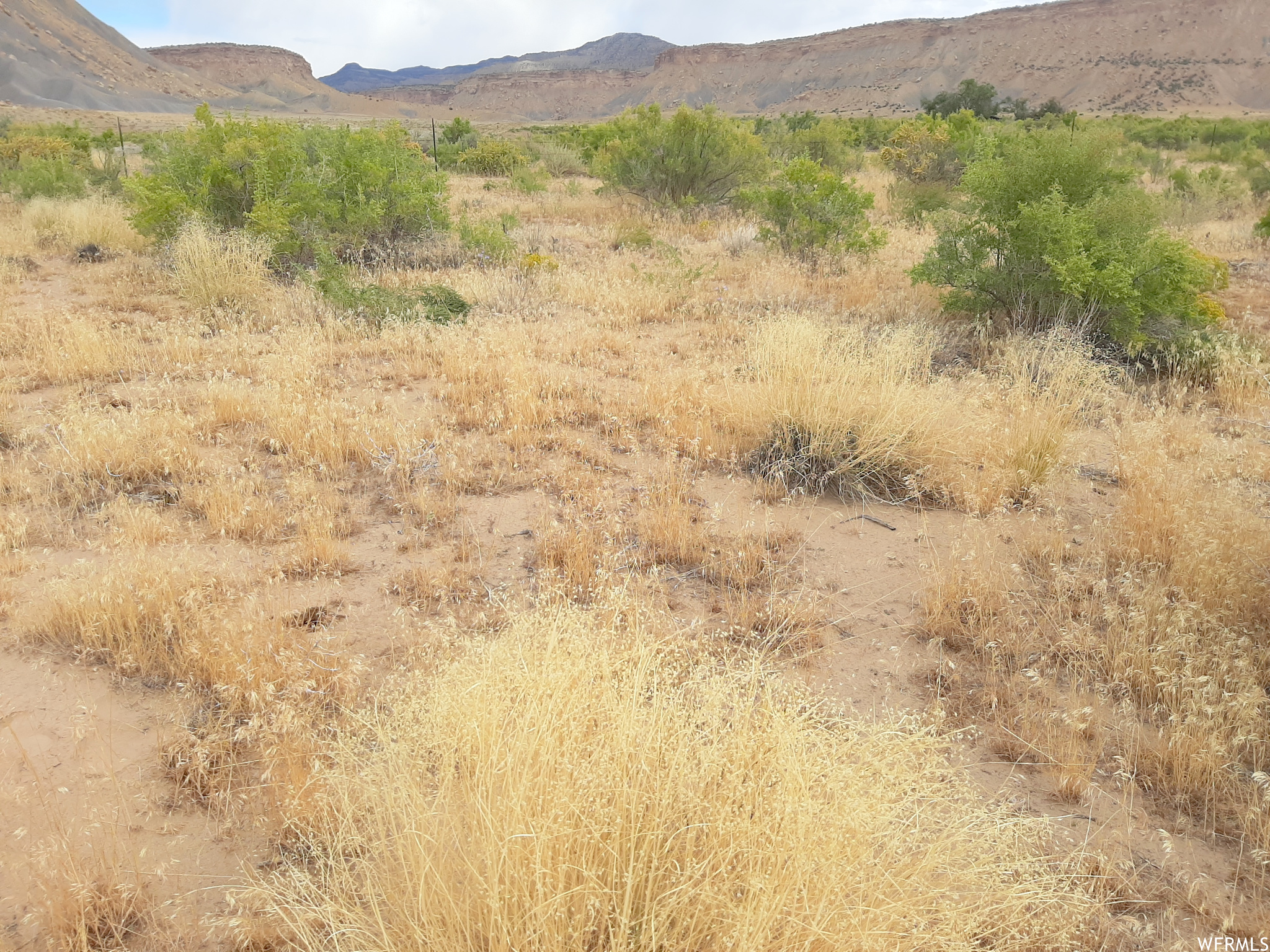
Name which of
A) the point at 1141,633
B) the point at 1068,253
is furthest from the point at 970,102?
the point at 1141,633

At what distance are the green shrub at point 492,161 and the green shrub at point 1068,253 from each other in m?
16.1

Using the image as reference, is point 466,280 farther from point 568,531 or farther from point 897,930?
point 897,930

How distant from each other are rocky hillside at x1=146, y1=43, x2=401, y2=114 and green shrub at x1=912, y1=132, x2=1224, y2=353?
137816 mm

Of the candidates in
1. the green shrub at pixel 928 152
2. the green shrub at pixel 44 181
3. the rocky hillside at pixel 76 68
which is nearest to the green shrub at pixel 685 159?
the green shrub at pixel 928 152

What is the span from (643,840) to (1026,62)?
8954 centimetres

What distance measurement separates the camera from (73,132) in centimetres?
Answer: 2467

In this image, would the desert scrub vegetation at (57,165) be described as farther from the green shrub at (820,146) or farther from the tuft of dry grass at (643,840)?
the tuft of dry grass at (643,840)

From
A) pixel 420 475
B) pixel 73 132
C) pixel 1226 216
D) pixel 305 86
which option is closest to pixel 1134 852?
pixel 420 475

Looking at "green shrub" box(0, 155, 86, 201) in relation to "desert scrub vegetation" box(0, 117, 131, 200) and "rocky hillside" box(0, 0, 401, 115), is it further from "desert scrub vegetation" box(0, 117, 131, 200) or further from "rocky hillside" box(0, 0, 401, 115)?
"rocky hillside" box(0, 0, 401, 115)

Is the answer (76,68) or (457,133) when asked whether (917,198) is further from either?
(76,68)

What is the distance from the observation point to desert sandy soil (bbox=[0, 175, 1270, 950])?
2.29 metres

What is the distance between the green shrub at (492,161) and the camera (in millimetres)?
21031

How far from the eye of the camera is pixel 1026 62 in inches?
2837

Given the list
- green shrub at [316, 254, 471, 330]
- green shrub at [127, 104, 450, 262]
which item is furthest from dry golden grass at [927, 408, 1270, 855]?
green shrub at [127, 104, 450, 262]
